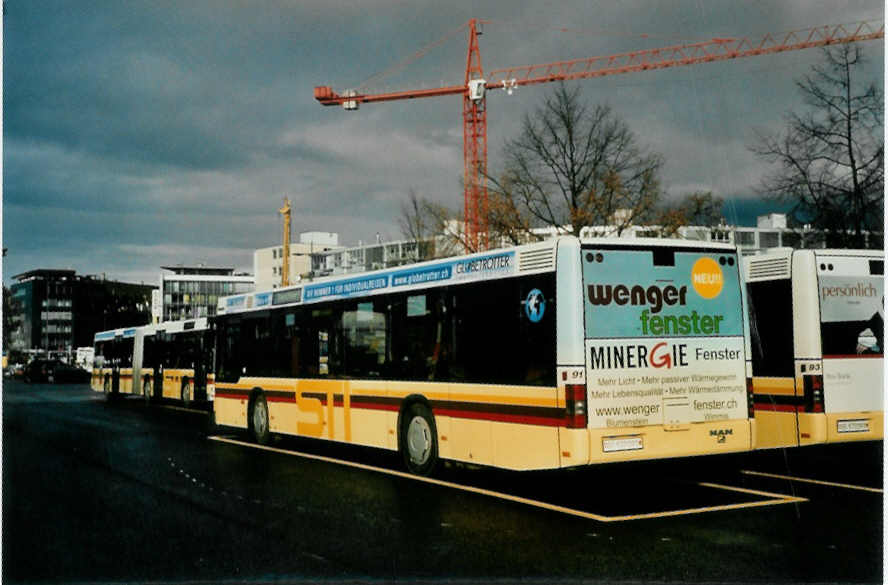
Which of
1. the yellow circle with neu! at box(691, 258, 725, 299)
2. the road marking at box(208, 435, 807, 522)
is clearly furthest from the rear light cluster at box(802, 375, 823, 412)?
the yellow circle with neu! at box(691, 258, 725, 299)

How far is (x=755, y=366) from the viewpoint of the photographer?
12.7 m

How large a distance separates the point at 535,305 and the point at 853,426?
472cm

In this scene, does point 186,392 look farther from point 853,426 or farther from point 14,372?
point 14,372

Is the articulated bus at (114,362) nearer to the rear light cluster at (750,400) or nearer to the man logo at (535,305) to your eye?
the man logo at (535,305)

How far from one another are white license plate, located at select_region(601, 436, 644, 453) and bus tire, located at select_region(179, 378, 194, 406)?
24.0m

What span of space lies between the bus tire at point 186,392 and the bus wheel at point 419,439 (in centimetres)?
2035

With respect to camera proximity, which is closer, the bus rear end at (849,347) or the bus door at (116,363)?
the bus rear end at (849,347)

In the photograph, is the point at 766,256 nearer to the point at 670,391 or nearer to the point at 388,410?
the point at 670,391

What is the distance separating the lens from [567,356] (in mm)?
9562

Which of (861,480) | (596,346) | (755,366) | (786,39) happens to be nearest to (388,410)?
(596,346)

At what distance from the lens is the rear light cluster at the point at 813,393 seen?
1173cm

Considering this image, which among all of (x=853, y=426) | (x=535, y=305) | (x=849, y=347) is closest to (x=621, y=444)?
(x=535, y=305)

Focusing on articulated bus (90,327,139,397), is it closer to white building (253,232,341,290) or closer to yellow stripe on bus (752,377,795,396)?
yellow stripe on bus (752,377,795,396)

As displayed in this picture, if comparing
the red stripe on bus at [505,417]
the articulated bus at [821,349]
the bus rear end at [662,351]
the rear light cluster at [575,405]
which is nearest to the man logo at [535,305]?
the bus rear end at [662,351]
